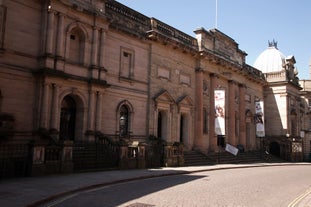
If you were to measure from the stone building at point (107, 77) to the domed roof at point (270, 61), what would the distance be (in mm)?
16275

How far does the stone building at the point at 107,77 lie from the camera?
17609 millimetres

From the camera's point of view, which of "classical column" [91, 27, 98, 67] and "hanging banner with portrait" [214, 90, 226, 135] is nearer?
"classical column" [91, 27, 98, 67]

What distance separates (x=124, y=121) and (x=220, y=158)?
11.0m

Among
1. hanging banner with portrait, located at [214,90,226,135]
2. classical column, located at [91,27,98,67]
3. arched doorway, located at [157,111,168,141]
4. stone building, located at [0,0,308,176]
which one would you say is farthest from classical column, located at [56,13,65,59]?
hanging banner with portrait, located at [214,90,226,135]

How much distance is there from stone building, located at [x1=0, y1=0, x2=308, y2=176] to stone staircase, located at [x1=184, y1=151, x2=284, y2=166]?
126 cm

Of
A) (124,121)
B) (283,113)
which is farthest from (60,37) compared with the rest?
(283,113)

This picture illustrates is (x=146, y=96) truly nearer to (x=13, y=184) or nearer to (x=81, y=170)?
(x=81, y=170)

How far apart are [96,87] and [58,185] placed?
9.70 meters

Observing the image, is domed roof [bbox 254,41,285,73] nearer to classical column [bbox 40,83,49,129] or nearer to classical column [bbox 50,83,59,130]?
classical column [bbox 50,83,59,130]

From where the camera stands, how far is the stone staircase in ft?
88.0

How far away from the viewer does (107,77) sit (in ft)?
73.5

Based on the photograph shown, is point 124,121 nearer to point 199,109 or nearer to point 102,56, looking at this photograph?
point 102,56

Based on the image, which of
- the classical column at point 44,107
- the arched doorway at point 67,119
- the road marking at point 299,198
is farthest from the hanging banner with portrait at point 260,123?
the classical column at point 44,107

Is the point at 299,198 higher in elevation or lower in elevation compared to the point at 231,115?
lower
